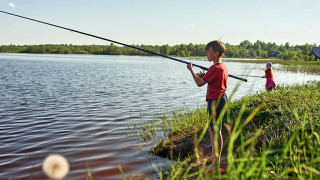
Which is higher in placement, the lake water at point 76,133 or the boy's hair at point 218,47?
the boy's hair at point 218,47

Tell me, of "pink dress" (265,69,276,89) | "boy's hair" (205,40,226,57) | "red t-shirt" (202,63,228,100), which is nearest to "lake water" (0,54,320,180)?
"red t-shirt" (202,63,228,100)

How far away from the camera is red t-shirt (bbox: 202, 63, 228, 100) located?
4.37 metres

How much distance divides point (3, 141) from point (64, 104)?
17.8ft

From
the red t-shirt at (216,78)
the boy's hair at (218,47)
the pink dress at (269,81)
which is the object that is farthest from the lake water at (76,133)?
the pink dress at (269,81)

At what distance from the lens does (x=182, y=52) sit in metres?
139

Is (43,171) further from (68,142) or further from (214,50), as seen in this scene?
(214,50)

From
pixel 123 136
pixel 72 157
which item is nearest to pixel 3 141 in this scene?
pixel 72 157

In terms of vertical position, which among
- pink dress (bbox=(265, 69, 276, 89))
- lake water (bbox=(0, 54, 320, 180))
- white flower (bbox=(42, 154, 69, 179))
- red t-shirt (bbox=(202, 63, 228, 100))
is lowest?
white flower (bbox=(42, 154, 69, 179))

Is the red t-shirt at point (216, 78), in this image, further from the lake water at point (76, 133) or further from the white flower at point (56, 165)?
the white flower at point (56, 165)

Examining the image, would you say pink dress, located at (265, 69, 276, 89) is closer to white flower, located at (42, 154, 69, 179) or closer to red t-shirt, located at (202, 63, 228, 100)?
red t-shirt, located at (202, 63, 228, 100)

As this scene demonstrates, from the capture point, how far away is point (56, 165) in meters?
6.45

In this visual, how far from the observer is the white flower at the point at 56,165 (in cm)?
535

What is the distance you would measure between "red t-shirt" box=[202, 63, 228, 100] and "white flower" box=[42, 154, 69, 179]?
3291mm

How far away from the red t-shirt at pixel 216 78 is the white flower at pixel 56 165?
329cm
